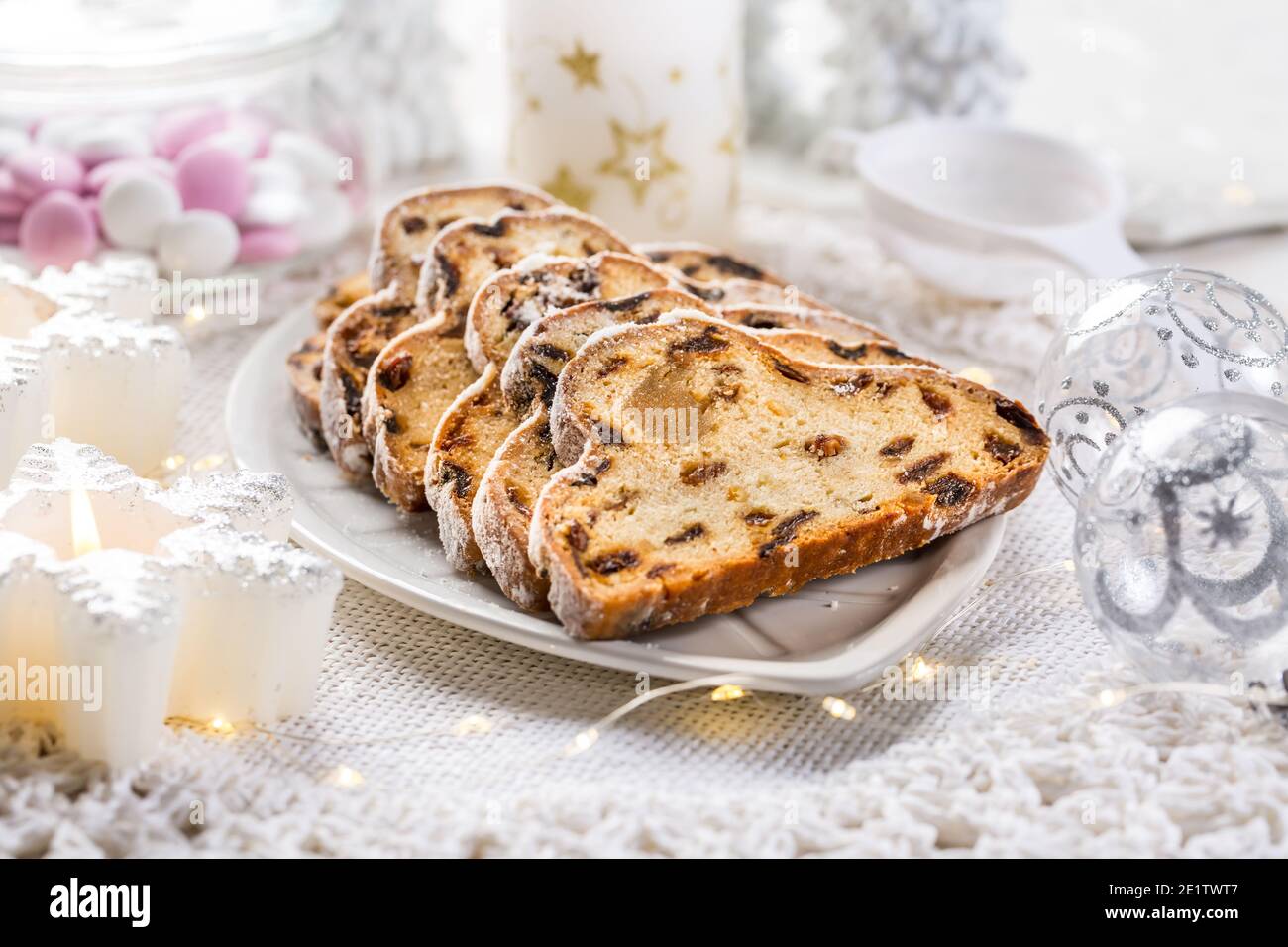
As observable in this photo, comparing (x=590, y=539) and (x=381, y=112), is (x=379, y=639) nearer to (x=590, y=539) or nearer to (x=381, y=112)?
(x=590, y=539)

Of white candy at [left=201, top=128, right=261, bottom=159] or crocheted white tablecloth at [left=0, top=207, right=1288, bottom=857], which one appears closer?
crocheted white tablecloth at [left=0, top=207, right=1288, bottom=857]

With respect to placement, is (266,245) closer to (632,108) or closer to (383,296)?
(383,296)

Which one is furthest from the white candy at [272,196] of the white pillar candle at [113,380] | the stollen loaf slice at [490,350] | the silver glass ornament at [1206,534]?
the silver glass ornament at [1206,534]

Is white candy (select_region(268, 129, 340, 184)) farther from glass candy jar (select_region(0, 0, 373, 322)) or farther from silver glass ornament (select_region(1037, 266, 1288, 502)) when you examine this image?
silver glass ornament (select_region(1037, 266, 1288, 502))

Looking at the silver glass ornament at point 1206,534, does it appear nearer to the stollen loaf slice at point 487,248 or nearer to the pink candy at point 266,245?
the stollen loaf slice at point 487,248

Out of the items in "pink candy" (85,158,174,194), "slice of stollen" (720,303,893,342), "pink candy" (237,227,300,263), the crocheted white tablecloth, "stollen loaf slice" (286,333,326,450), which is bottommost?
the crocheted white tablecloth

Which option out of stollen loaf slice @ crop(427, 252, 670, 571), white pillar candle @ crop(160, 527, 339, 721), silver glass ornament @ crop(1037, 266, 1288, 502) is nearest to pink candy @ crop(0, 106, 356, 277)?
stollen loaf slice @ crop(427, 252, 670, 571)
